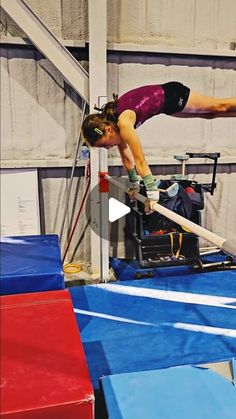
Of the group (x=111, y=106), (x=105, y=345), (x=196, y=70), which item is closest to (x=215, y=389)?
(x=105, y=345)

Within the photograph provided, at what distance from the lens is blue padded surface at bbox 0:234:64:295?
575 millimetres

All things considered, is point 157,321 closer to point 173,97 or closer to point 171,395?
point 171,395

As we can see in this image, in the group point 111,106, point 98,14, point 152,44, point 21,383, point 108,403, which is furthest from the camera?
point 152,44

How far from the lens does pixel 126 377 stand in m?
1.22

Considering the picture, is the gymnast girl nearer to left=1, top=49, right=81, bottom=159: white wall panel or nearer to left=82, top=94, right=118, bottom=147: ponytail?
left=82, top=94, right=118, bottom=147: ponytail

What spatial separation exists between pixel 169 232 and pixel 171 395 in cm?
133

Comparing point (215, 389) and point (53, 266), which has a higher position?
point (53, 266)

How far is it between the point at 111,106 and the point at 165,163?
0.91 metres

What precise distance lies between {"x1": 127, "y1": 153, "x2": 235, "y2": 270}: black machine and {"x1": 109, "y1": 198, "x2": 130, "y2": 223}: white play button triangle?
10 centimetres

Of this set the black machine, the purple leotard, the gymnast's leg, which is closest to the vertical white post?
the black machine

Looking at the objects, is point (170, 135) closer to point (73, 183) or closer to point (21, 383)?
point (73, 183)

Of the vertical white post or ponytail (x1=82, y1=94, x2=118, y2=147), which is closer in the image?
ponytail (x1=82, y1=94, x2=118, y2=147)

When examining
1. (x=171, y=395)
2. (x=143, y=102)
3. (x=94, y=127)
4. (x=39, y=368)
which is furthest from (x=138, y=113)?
(x=39, y=368)

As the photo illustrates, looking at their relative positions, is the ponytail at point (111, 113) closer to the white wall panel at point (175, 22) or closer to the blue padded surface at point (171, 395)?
the white wall panel at point (175, 22)
